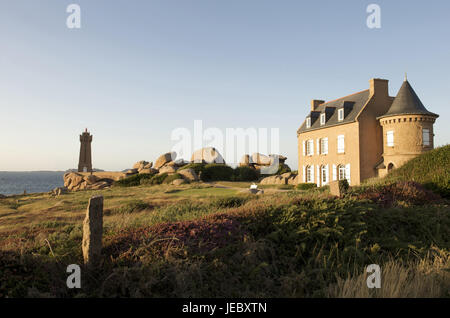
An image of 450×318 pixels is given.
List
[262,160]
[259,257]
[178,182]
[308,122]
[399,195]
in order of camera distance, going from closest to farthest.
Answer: [259,257]
[399,195]
[308,122]
[178,182]
[262,160]

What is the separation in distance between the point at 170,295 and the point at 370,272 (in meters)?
3.89

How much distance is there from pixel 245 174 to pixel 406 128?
21.0 m

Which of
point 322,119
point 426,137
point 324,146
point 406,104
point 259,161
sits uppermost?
point 406,104

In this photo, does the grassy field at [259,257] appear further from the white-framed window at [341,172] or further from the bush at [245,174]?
the bush at [245,174]

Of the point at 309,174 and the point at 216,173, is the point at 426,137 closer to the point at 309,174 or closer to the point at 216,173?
the point at 309,174

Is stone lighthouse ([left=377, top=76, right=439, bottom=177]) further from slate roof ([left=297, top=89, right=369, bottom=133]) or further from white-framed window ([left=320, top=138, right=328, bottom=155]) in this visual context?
white-framed window ([left=320, top=138, right=328, bottom=155])

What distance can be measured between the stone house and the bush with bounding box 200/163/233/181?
12.7m

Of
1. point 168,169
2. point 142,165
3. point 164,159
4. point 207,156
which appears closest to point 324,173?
point 207,156

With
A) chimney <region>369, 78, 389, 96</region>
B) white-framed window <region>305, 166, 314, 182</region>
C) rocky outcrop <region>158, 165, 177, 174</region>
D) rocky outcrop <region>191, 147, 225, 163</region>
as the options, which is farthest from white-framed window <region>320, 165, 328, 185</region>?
rocky outcrop <region>158, 165, 177, 174</region>

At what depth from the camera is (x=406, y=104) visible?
24.0 metres

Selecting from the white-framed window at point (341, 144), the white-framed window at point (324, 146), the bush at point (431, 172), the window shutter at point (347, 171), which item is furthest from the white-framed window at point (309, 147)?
the bush at point (431, 172)

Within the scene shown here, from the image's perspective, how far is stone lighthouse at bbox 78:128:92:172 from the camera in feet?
152

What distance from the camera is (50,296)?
480 centimetres
